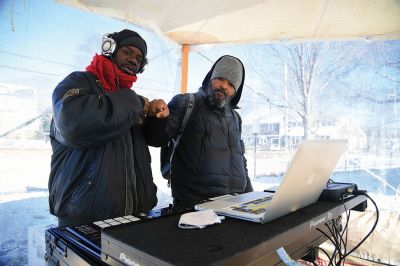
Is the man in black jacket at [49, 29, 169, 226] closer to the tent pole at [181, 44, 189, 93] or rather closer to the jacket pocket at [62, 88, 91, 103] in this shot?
the jacket pocket at [62, 88, 91, 103]

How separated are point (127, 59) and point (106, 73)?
0.12m

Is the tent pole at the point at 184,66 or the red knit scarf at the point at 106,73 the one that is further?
the tent pole at the point at 184,66

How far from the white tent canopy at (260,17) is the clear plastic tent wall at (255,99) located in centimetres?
12

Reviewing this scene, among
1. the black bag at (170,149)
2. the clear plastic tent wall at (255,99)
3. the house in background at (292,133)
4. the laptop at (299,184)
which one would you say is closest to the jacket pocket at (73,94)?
the laptop at (299,184)

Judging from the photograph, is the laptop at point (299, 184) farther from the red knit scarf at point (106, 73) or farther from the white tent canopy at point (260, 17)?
the white tent canopy at point (260, 17)

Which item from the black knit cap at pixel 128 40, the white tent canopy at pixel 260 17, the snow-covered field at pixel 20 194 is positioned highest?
the white tent canopy at pixel 260 17

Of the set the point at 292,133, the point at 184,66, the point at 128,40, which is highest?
the point at 184,66

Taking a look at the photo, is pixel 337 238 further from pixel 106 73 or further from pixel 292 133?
pixel 292 133

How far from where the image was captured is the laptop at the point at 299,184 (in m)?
0.60

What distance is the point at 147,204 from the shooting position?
112 centimetres

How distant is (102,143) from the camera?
36.4 inches

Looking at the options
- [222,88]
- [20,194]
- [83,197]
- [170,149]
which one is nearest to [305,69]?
[222,88]

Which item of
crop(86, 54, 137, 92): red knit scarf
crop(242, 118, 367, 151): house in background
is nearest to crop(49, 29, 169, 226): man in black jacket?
crop(86, 54, 137, 92): red knit scarf

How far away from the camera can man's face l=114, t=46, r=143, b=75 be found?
1177 mm
